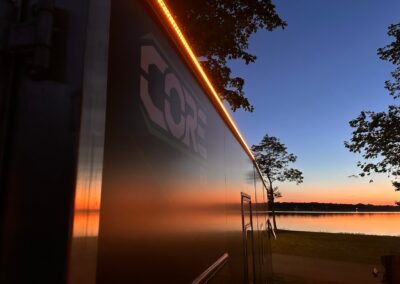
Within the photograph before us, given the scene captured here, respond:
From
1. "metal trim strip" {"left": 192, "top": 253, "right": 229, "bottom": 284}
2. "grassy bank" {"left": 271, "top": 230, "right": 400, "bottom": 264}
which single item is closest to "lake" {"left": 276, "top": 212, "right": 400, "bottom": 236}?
"grassy bank" {"left": 271, "top": 230, "right": 400, "bottom": 264}

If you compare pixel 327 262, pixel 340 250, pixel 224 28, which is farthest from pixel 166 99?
pixel 340 250

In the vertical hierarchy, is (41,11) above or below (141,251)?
above

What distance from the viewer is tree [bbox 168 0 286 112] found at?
8.80 metres

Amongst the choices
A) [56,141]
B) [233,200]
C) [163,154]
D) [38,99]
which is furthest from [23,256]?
[233,200]

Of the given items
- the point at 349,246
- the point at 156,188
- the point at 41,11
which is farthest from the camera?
the point at 349,246

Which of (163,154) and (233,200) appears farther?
(233,200)

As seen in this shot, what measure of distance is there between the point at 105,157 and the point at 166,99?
49cm

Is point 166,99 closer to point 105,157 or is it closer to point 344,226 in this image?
point 105,157

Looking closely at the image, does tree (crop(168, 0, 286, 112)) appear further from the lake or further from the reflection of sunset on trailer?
the lake

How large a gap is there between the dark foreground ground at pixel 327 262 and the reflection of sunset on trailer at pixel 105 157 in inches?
395

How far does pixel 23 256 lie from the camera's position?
2.47ft

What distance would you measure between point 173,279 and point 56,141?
82 centimetres

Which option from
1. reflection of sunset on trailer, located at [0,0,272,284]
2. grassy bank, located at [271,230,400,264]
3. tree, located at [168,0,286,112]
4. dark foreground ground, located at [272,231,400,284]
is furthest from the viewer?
grassy bank, located at [271,230,400,264]

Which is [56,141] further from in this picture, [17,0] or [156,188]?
[156,188]
